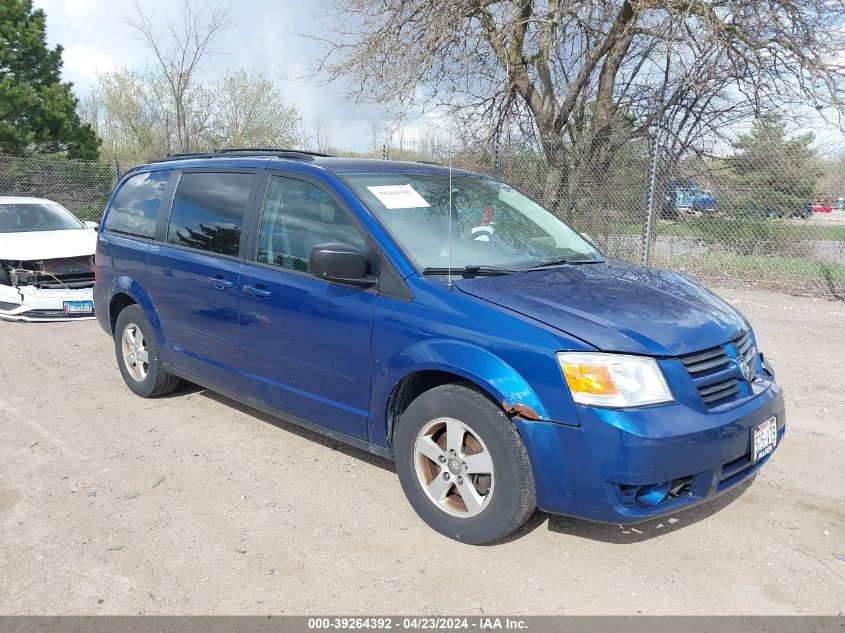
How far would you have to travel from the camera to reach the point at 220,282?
13.8ft

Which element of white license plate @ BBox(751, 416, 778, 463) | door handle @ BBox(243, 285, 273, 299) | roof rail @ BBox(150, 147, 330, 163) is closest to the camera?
white license plate @ BBox(751, 416, 778, 463)

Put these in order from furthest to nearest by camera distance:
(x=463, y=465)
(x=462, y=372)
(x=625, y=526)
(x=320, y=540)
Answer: (x=625, y=526) → (x=320, y=540) → (x=463, y=465) → (x=462, y=372)

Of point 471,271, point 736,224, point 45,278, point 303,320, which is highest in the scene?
point 736,224

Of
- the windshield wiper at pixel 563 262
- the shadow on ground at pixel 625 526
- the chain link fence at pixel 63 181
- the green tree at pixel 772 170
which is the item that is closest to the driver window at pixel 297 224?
the windshield wiper at pixel 563 262

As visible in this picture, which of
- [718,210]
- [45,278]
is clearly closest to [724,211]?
[718,210]

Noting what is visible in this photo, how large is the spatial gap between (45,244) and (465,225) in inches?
267

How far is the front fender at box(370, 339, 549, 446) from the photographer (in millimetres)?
2828

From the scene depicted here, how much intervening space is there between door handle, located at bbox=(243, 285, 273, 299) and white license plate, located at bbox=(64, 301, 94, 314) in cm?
494

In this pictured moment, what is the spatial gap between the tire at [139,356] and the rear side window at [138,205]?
0.64 metres

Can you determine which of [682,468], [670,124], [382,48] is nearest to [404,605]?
[682,468]

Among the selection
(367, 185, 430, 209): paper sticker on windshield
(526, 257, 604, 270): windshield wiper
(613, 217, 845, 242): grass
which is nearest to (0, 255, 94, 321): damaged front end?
(367, 185, 430, 209): paper sticker on windshield

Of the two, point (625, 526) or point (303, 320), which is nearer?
point (625, 526)

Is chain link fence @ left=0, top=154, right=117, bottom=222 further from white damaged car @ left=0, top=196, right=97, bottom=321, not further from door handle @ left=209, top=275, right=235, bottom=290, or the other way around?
door handle @ left=209, top=275, right=235, bottom=290

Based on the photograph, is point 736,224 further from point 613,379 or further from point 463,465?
point 463,465
